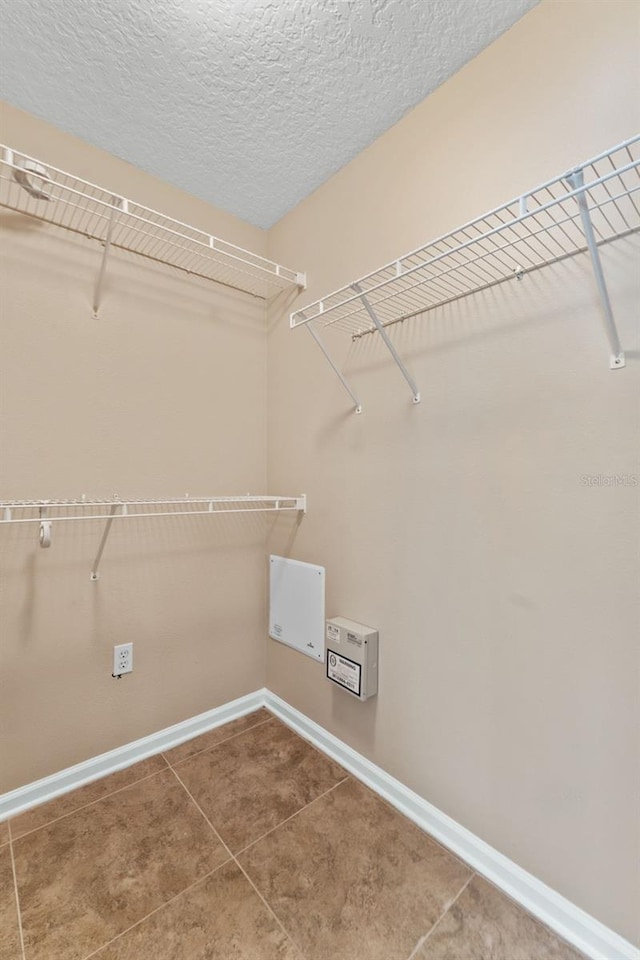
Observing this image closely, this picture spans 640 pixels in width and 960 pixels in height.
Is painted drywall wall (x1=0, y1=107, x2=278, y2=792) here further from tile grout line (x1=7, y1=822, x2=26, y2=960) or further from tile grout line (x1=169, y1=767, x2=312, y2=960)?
tile grout line (x1=169, y1=767, x2=312, y2=960)

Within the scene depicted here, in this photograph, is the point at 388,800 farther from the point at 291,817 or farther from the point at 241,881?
the point at 241,881

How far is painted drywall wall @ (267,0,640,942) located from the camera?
98 cm

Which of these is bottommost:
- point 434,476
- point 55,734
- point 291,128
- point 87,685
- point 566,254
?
point 55,734

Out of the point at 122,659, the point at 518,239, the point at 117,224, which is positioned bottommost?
the point at 122,659

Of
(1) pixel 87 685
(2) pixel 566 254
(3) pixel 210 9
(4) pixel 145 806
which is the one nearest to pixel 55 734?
(1) pixel 87 685

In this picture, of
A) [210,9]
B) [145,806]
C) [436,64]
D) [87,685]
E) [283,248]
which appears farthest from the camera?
[283,248]

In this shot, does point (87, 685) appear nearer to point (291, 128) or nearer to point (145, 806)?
point (145, 806)

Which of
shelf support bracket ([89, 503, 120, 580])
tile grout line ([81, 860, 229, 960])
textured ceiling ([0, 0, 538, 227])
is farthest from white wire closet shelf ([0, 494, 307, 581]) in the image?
textured ceiling ([0, 0, 538, 227])

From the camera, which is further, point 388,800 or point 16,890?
point 388,800

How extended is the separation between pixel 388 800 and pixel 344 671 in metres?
0.43

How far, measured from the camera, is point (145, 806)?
4.63 feet

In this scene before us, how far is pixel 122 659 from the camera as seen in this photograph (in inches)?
64.1

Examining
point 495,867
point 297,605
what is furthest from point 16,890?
point 495,867

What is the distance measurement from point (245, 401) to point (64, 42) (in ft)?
4.13
